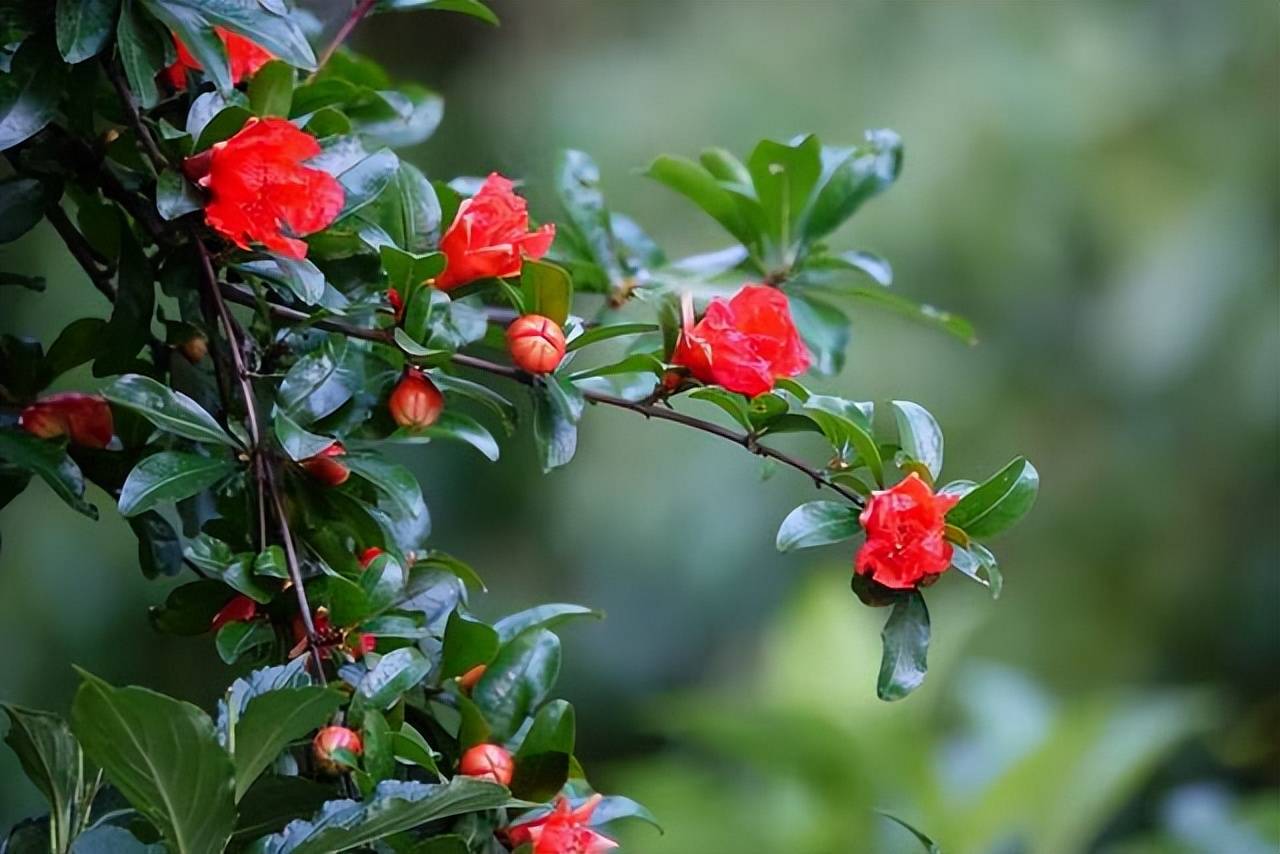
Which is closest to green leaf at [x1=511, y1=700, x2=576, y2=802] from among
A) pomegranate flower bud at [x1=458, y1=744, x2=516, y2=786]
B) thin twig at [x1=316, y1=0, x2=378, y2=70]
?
pomegranate flower bud at [x1=458, y1=744, x2=516, y2=786]

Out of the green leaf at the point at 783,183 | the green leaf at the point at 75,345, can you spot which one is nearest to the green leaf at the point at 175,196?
the green leaf at the point at 75,345

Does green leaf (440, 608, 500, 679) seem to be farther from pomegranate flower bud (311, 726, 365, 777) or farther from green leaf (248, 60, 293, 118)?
green leaf (248, 60, 293, 118)

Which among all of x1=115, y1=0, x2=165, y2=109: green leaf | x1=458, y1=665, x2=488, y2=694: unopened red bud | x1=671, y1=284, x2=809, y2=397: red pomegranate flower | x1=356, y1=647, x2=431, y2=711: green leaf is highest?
x1=115, y1=0, x2=165, y2=109: green leaf

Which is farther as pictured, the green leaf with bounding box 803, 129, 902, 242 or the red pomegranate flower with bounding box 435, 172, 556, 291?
the green leaf with bounding box 803, 129, 902, 242

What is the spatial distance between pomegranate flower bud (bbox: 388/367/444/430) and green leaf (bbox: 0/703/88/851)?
0.52ft

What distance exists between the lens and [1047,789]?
52.6 inches

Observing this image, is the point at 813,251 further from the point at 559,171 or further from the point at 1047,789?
the point at 1047,789

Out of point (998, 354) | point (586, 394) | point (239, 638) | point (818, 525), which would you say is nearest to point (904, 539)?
point (818, 525)

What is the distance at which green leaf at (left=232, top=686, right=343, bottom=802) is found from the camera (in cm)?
44

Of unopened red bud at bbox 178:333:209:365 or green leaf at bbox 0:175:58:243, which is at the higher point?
green leaf at bbox 0:175:58:243

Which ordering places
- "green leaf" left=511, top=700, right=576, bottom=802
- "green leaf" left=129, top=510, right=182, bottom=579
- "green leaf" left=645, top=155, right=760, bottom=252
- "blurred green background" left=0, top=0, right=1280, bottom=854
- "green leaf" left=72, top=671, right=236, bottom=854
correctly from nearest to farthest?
"green leaf" left=72, top=671, right=236, bottom=854
"green leaf" left=511, top=700, right=576, bottom=802
"green leaf" left=129, top=510, right=182, bottom=579
"green leaf" left=645, top=155, right=760, bottom=252
"blurred green background" left=0, top=0, right=1280, bottom=854

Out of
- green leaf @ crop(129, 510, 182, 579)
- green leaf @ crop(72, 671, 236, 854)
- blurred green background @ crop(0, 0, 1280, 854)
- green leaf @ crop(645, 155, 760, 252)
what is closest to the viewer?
green leaf @ crop(72, 671, 236, 854)

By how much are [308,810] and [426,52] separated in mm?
2028

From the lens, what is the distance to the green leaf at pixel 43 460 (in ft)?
1.93
